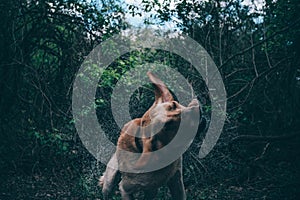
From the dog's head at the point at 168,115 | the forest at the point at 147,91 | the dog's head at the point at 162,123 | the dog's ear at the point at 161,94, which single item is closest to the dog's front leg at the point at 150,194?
the dog's head at the point at 162,123

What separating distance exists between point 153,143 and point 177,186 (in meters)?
0.76

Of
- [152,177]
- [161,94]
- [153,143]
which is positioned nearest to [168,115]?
[153,143]

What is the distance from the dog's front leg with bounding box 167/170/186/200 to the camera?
383 centimetres

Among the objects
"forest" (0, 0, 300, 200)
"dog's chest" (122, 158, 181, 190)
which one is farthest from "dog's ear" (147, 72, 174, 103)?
"forest" (0, 0, 300, 200)

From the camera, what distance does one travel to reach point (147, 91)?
5527 millimetres

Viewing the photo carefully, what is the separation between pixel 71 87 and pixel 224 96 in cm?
219

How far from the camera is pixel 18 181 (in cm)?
595

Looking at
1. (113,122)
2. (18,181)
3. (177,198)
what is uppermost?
(113,122)

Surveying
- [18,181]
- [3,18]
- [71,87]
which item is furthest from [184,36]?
[18,181]

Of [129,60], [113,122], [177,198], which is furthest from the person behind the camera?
[129,60]

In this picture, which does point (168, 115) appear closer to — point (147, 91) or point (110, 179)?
point (110, 179)

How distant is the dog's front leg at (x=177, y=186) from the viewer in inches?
151

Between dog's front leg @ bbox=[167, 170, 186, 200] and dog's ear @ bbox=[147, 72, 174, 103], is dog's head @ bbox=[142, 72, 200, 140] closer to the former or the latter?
dog's ear @ bbox=[147, 72, 174, 103]

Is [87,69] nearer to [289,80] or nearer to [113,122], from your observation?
[113,122]
